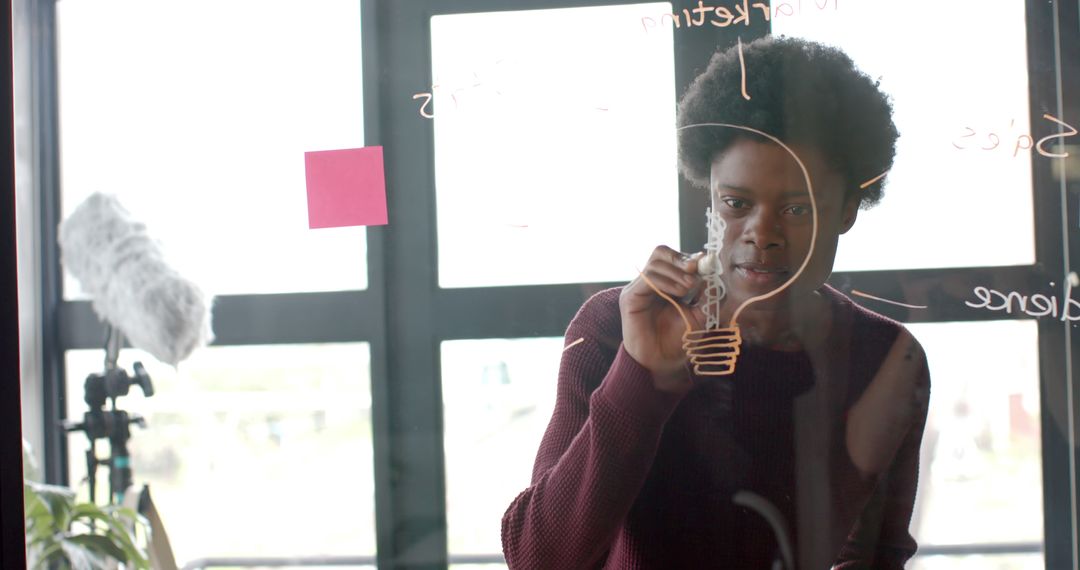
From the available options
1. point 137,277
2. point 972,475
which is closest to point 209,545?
point 137,277

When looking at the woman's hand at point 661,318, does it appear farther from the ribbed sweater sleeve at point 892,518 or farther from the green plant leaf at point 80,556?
the green plant leaf at point 80,556

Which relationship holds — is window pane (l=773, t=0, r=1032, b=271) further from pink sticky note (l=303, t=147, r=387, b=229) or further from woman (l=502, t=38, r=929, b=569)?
pink sticky note (l=303, t=147, r=387, b=229)

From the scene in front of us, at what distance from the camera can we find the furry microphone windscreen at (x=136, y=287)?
79cm

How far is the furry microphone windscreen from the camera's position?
2.61 feet

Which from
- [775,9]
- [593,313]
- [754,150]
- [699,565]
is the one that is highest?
[775,9]

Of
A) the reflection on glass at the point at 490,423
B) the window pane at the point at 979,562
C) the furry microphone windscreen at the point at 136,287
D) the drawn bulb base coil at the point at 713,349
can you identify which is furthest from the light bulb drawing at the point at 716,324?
the furry microphone windscreen at the point at 136,287

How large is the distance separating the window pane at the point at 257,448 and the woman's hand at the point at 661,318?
25 cm

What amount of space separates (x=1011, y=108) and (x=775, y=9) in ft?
0.71

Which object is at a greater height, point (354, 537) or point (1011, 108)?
point (1011, 108)

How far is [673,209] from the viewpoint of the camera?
2.44 feet

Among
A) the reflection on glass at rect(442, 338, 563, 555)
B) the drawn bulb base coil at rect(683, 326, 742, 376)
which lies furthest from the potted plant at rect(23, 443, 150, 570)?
the drawn bulb base coil at rect(683, 326, 742, 376)

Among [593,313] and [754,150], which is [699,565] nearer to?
[593,313]

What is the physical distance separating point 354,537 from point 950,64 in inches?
26.6

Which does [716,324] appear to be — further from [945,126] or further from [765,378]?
[945,126]
